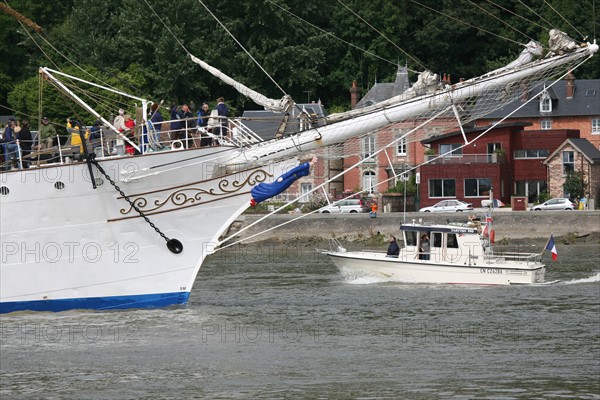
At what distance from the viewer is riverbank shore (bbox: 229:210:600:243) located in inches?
2520

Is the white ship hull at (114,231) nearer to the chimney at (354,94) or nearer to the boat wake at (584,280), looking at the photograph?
the boat wake at (584,280)

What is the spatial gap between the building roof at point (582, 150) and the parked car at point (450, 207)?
6.06 metres

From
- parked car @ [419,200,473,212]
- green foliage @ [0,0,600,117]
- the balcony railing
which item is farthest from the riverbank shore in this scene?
green foliage @ [0,0,600,117]

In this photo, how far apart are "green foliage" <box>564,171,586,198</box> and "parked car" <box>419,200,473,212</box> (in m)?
5.71

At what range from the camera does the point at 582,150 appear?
74125mm

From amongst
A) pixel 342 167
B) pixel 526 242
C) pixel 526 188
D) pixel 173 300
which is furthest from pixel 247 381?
pixel 342 167

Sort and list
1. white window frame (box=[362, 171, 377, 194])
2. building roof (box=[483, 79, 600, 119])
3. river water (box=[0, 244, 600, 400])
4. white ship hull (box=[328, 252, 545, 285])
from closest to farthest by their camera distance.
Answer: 1. river water (box=[0, 244, 600, 400])
2. white ship hull (box=[328, 252, 545, 285])
3. building roof (box=[483, 79, 600, 119])
4. white window frame (box=[362, 171, 377, 194])

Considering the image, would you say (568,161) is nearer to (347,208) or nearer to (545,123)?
(545,123)

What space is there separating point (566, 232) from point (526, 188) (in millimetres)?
14017

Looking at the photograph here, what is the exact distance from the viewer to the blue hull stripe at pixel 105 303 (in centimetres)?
3008

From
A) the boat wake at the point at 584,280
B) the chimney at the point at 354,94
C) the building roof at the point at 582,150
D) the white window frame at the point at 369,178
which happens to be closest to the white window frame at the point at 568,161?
the building roof at the point at 582,150

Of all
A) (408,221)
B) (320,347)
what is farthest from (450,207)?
(320,347)

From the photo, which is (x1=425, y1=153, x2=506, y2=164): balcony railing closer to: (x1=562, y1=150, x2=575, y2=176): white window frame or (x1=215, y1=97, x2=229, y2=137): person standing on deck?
(x1=562, y1=150, x2=575, y2=176): white window frame

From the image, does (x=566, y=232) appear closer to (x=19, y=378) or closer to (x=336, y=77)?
(x=336, y=77)
